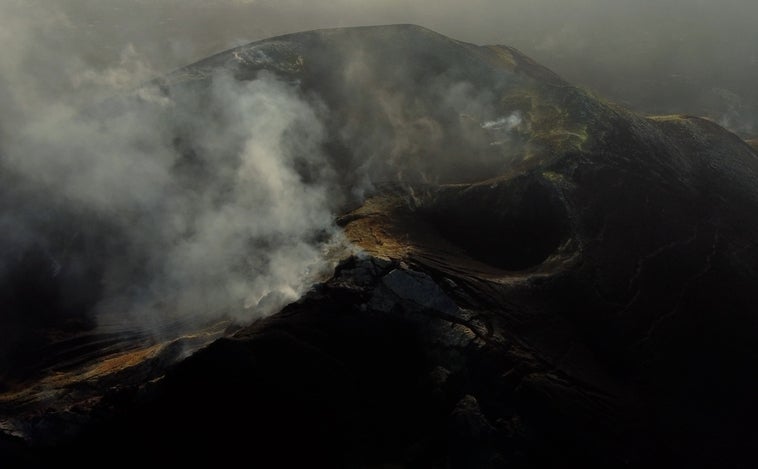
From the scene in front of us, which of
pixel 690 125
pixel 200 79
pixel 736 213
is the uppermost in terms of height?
pixel 200 79

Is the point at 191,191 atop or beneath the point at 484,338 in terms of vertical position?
atop

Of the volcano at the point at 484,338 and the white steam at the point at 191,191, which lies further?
the white steam at the point at 191,191

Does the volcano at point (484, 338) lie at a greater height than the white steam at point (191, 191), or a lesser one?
lesser

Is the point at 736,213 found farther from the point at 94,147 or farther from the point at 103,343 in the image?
the point at 94,147

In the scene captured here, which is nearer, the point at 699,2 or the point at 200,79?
the point at 200,79

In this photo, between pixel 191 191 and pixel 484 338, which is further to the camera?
pixel 191 191

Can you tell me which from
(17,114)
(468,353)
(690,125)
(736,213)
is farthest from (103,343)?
(690,125)

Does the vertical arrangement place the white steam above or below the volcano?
above

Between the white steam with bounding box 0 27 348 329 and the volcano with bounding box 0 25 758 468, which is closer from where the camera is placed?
the volcano with bounding box 0 25 758 468
